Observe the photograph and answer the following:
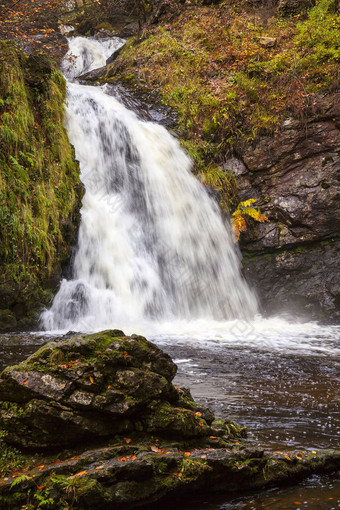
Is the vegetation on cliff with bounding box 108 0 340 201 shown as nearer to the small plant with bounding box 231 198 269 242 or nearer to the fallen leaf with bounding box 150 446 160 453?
the small plant with bounding box 231 198 269 242

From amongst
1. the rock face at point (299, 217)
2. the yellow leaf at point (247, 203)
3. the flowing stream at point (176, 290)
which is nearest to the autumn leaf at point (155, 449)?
the flowing stream at point (176, 290)

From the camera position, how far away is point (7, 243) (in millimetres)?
6957

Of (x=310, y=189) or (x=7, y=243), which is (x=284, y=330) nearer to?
(x=310, y=189)

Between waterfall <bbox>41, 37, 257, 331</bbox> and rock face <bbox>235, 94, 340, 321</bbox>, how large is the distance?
30.8 inches

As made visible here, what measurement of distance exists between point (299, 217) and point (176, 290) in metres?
3.67

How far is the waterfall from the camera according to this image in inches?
327

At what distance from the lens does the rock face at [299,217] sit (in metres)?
9.72

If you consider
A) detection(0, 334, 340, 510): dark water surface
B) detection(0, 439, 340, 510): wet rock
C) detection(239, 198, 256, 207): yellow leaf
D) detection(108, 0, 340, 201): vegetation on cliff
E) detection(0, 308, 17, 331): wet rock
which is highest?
detection(108, 0, 340, 201): vegetation on cliff

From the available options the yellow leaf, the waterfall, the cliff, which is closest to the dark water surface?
the waterfall

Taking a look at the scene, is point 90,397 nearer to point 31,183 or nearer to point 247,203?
point 31,183

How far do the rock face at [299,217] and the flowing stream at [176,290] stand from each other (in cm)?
75

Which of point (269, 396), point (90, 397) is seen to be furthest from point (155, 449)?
point (269, 396)

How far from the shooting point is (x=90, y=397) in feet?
8.10

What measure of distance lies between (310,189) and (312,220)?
798mm
